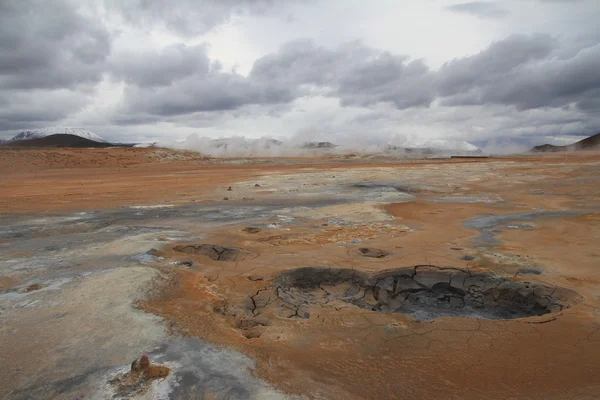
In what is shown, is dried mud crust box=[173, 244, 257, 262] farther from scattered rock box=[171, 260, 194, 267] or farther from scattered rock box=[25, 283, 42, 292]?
scattered rock box=[25, 283, 42, 292]

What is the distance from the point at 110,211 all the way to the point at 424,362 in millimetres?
9987

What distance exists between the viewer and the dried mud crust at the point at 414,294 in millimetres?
4887

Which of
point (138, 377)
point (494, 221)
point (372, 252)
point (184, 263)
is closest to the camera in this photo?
point (138, 377)

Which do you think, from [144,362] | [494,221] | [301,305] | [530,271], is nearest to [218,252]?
[301,305]

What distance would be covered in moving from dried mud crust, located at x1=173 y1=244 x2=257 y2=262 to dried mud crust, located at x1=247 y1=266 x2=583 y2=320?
4.04ft

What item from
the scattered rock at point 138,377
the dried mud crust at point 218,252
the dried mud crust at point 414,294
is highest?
the scattered rock at point 138,377

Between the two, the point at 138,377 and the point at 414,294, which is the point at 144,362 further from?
the point at 414,294

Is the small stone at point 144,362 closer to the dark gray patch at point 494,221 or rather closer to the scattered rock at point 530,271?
the scattered rock at point 530,271

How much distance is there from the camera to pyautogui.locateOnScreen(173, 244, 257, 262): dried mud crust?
22.0 ft

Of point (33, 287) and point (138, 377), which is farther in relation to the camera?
point (33, 287)

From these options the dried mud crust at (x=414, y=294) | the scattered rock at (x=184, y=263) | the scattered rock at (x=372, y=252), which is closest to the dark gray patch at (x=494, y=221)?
the scattered rock at (x=372, y=252)

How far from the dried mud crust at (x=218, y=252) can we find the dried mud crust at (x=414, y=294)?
123cm

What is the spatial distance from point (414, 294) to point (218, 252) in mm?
3402

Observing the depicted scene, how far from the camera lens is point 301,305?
16.3 feet
